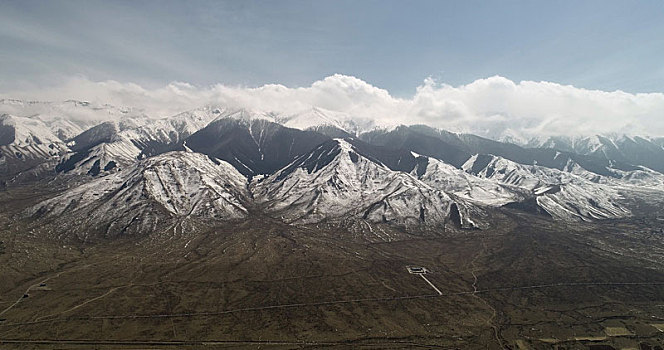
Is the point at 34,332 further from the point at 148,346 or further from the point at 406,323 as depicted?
the point at 406,323

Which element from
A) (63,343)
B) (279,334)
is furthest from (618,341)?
(63,343)

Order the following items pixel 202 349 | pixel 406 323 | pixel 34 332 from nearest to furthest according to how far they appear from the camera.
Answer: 1. pixel 202 349
2. pixel 34 332
3. pixel 406 323

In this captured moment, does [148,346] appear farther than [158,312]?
No

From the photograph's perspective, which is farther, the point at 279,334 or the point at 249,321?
the point at 249,321

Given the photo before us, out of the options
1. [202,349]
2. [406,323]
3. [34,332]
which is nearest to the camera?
[202,349]

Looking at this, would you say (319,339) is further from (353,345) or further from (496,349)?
(496,349)

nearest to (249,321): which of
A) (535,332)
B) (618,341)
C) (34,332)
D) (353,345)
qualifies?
(353,345)

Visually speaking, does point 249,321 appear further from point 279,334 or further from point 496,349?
point 496,349

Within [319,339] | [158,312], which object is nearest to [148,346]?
[158,312]
